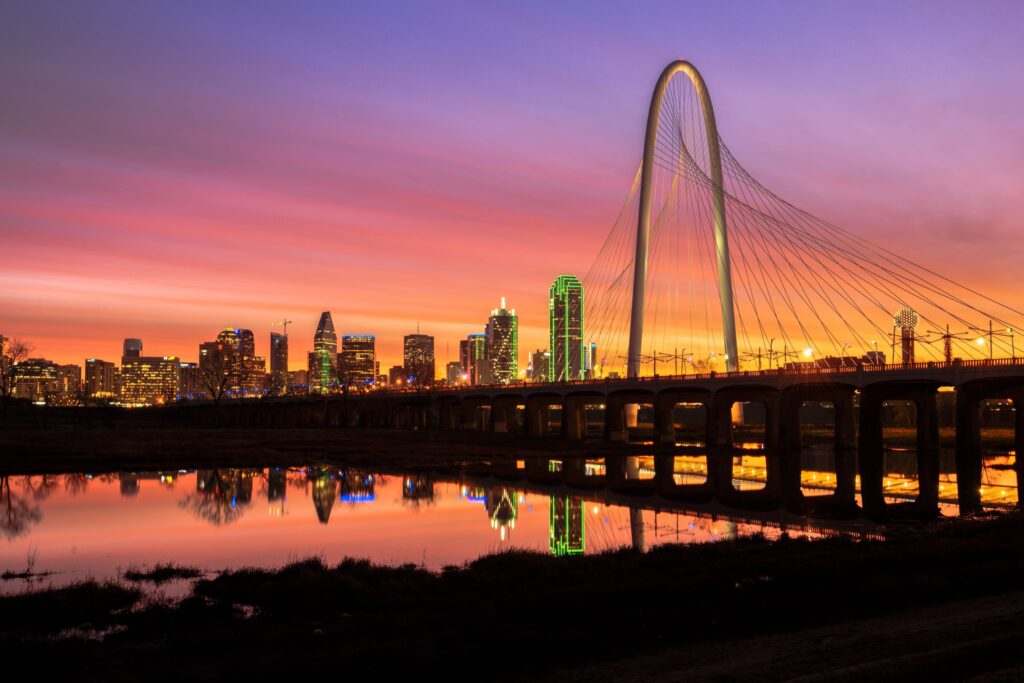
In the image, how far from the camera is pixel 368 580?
60.3 feet

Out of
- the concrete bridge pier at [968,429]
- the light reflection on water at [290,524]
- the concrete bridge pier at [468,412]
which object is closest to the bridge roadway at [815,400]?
the concrete bridge pier at [968,429]

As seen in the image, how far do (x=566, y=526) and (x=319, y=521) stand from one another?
9.00 metres

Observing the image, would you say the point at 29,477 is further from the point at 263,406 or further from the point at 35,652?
the point at 263,406

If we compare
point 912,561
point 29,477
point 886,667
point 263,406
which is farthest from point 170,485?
point 263,406

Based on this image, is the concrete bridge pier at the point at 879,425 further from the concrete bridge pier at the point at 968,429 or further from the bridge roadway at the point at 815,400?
the concrete bridge pier at the point at 968,429

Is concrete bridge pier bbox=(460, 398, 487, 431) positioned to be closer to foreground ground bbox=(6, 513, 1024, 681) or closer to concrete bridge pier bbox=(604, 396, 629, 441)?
concrete bridge pier bbox=(604, 396, 629, 441)

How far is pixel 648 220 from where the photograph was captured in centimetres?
8975

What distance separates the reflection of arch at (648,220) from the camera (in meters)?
82.6

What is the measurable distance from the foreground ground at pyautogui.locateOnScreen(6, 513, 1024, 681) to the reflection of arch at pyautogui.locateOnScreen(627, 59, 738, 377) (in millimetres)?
63746

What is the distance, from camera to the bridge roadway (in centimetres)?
4803

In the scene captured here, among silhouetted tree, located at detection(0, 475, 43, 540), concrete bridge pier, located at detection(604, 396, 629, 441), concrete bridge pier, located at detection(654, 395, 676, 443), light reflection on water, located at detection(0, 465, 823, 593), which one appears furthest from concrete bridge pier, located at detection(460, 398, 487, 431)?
silhouetted tree, located at detection(0, 475, 43, 540)

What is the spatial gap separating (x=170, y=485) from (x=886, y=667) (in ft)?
132

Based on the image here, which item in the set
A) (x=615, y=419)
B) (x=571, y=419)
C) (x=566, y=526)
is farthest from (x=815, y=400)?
(x=566, y=526)

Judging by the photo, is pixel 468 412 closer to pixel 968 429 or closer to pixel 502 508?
pixel 968 429
